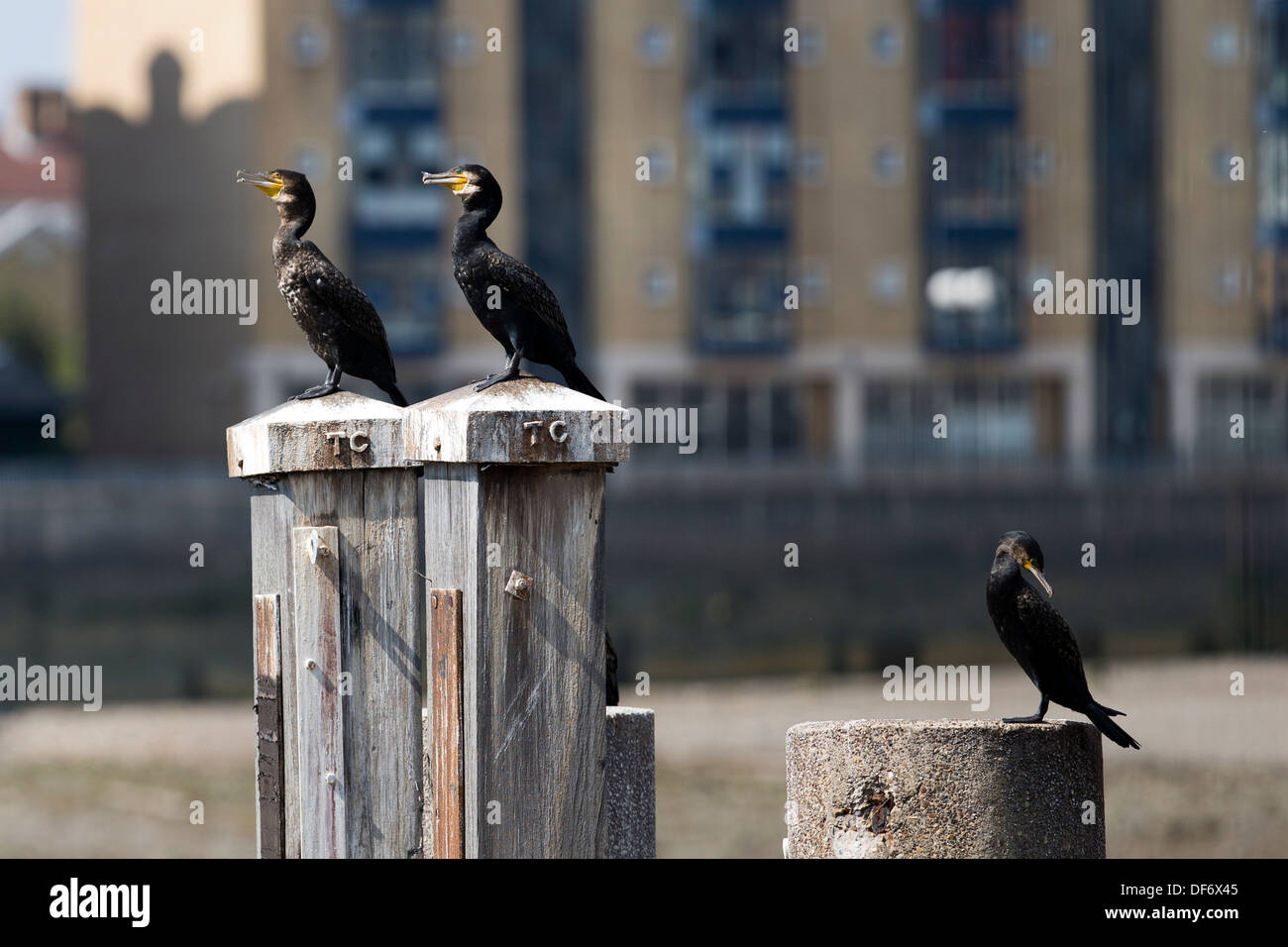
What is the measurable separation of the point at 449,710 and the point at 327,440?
931mm

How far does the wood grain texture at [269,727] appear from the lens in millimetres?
5957

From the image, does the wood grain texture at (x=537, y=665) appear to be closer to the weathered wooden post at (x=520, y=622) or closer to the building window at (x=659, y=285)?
the weathered wooden post at (x=520, y=622)

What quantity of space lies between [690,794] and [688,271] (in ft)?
96.8

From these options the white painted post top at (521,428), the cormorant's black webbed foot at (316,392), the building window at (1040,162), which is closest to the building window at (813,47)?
the building window at (1040,162)

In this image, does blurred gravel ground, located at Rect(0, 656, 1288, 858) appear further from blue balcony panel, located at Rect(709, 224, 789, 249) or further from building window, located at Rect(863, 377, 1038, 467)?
blue balcony panel, located at Rect(709, 224, 789, 249)

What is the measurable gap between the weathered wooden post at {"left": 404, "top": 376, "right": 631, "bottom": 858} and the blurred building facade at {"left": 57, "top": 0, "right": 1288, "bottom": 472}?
165 feet

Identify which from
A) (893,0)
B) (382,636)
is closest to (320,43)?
(893,0)

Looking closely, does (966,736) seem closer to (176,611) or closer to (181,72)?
(176,611)

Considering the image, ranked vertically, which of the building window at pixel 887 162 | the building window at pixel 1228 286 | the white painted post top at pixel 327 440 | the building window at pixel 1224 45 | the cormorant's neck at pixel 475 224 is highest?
the building window at pixel 1224 45

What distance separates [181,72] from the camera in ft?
188

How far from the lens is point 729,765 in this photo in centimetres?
3347

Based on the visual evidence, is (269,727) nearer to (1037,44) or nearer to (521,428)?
(521,428)

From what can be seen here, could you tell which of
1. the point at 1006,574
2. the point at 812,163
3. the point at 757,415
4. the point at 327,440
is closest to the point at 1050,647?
the point at 1006,574
